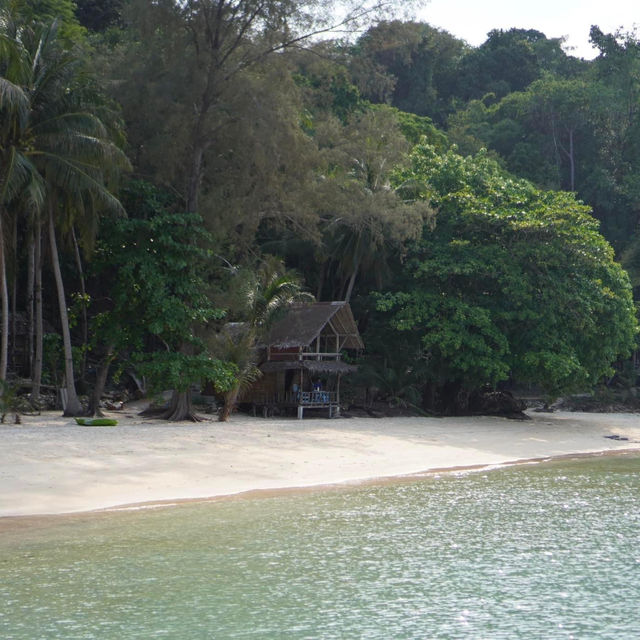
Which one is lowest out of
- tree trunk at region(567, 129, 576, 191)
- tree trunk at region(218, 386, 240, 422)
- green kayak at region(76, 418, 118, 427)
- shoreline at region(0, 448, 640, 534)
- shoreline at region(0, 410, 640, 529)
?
shoreline at region(0, 448, 640, 534)

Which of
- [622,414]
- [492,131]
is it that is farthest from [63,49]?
[492,131]

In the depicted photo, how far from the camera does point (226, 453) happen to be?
663 inches

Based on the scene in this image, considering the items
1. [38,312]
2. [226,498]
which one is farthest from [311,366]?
[226,498]

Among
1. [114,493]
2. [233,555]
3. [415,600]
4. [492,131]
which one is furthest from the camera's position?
[492,131]

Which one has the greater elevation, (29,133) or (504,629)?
(29,133)

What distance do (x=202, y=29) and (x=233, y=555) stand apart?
603 inches

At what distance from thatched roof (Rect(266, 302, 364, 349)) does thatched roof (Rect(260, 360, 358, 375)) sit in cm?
49

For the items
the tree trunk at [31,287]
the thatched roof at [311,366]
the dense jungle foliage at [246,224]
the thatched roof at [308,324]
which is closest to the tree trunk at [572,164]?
the dense jungle foliage at [246,224]

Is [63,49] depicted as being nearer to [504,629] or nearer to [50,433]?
[50,433]

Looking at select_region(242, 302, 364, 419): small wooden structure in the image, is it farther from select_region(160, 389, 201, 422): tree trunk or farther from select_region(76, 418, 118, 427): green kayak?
select_region(76, 418, 118, 427): green kayak

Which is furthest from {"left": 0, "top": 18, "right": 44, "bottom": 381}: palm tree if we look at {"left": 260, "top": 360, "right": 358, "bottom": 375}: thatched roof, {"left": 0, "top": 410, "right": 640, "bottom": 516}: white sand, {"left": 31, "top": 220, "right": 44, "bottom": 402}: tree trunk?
{"left": 260, "top": 360, "right": 358, "bottom": 375}: thatched roof

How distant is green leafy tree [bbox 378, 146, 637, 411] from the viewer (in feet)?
84.6

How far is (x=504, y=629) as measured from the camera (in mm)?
7762

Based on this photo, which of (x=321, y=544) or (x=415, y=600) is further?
(x=321, y=544)
